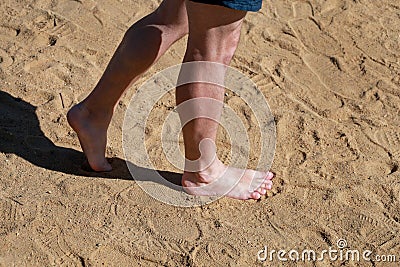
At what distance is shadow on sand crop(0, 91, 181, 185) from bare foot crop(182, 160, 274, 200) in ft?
0.38

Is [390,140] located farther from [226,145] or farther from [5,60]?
[5,60]

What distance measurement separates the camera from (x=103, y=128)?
11.2 ft

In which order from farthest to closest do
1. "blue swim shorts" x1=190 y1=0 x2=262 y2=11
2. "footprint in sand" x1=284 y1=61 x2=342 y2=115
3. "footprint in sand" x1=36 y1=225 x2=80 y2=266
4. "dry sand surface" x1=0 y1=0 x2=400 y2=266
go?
"footprint in sand" x1=284 y1=61 x2=342 y2=115 → "dry sand surface" x1=0 y1=0 x2=400 y2=266 → "footprint in sand" x1=36 y1=225 x2=80 y2=266 → "blue swim shorts" x1=190 y1=0 x2=262 y2=11

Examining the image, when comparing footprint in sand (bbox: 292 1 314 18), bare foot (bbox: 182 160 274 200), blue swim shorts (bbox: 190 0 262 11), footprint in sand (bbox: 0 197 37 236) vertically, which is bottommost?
footprint in sand (bbox: 0 197 37 236)

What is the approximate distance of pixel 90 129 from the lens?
3.39 meters

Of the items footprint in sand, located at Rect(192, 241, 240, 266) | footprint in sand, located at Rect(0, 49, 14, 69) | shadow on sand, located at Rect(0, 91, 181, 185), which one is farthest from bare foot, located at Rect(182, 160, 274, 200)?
footprint in sand, located at Rect(0, 49, 14, 69)

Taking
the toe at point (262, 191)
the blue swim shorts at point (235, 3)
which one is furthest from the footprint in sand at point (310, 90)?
the blue swim shorts at point (235, 3)

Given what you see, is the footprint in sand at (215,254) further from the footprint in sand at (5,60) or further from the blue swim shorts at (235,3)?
the footprint in sand at (5,60)

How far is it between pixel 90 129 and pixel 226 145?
0.72 metres

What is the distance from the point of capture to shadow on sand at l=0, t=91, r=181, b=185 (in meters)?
3.48

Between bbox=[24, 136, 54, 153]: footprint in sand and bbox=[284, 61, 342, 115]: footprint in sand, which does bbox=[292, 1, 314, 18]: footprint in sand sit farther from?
bbox=[24, 136, 54, 153]: footprint in sand

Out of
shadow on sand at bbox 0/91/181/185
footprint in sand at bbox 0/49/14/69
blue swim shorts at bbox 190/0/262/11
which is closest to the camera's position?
blue swim shorts at bbox 190/0/262/11

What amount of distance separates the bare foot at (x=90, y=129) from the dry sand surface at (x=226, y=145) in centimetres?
11

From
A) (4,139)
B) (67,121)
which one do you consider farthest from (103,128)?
(4,139)
